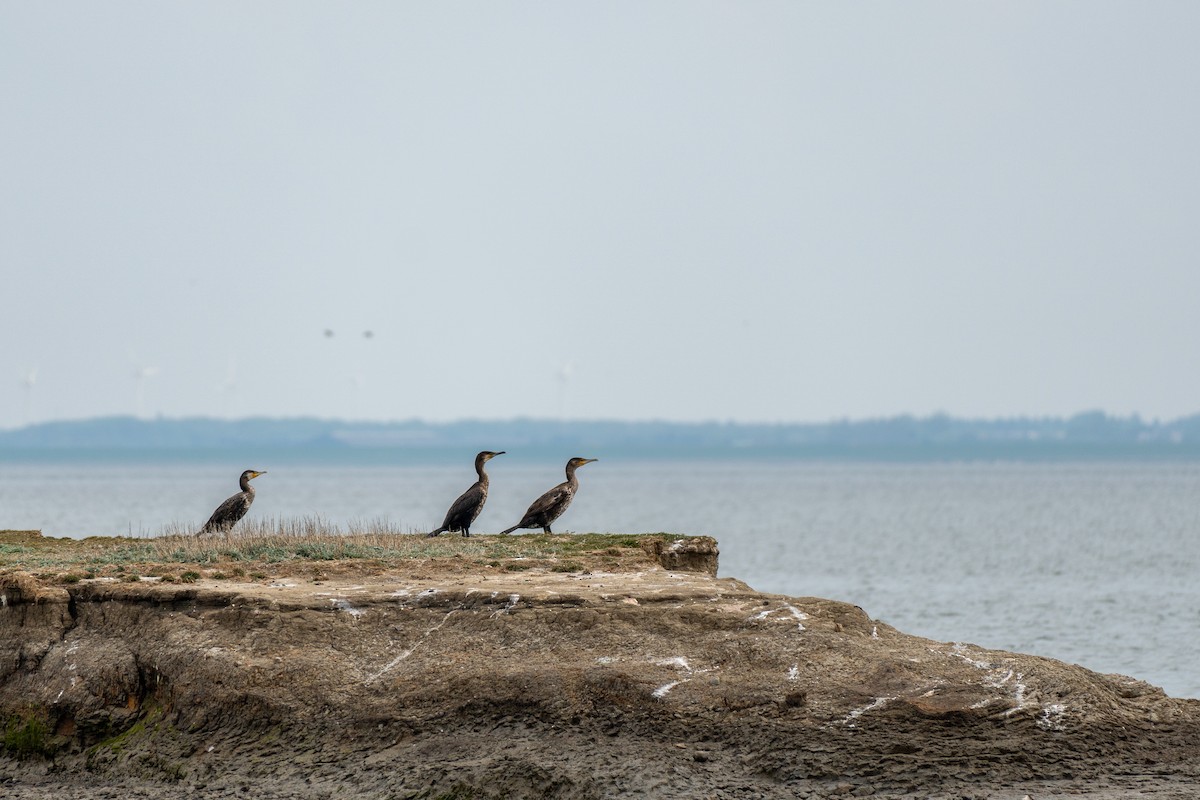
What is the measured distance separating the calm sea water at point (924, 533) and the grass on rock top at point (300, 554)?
1.61 metres

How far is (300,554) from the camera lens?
20.8 m

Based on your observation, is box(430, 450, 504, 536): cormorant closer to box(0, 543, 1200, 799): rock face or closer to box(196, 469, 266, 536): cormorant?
box(196, 469, 266, 536): cormorant

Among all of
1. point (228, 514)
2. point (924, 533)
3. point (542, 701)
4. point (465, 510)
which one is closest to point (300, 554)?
point (465, 510)

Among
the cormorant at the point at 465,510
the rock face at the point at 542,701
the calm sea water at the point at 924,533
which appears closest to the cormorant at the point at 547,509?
the cormorant at the point at 465,510

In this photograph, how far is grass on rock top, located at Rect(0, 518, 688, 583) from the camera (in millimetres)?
19641

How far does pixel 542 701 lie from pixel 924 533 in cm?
6814

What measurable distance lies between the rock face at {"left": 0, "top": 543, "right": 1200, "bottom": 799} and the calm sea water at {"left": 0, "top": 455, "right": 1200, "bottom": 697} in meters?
5.86

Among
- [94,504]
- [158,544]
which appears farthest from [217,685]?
[94,504]

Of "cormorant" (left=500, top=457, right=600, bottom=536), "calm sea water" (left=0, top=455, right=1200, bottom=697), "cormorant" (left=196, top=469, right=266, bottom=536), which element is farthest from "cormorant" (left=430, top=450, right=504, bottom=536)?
"cormorant" (left=196, top=469, right=266, bottom=536)

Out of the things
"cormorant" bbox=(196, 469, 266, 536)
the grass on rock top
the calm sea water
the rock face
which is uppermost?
"cormorant" bbox=(196, 469, 266, 536)

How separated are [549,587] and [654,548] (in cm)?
354

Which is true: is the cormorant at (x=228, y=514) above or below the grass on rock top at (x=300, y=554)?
above

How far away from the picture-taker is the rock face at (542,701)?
51.0 feet

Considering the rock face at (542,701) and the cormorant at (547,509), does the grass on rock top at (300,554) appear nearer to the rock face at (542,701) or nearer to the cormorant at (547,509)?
the cormorant at (547,509)
